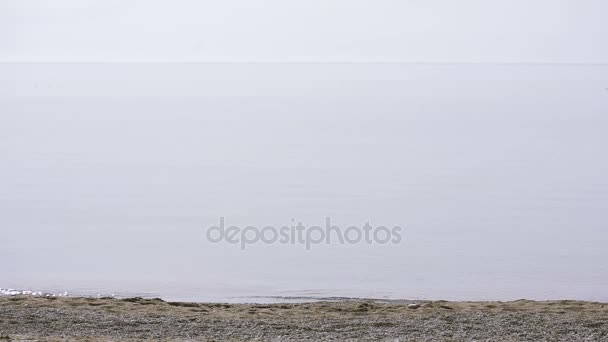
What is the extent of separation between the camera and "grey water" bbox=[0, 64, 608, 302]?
20812 millimetres

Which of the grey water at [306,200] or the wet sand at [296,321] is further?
the grey water at [306,200]

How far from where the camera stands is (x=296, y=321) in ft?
45.0

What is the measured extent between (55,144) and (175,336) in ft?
131

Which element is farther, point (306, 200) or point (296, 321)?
point (306, 200)

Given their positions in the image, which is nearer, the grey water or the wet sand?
the wet sand

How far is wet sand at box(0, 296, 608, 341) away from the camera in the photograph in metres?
12.6

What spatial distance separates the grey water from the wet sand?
12.5ft

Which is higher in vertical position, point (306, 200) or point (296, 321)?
point (306, 200)

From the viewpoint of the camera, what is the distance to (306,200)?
3139 cm

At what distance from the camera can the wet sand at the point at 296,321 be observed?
12594 mm

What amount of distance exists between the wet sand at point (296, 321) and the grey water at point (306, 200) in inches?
149

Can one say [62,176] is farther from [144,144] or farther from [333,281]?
[333,281]

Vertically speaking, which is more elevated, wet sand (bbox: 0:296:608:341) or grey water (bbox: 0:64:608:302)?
grey water (bbox: 0:64:608:302)

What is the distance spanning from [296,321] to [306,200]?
1772cm
